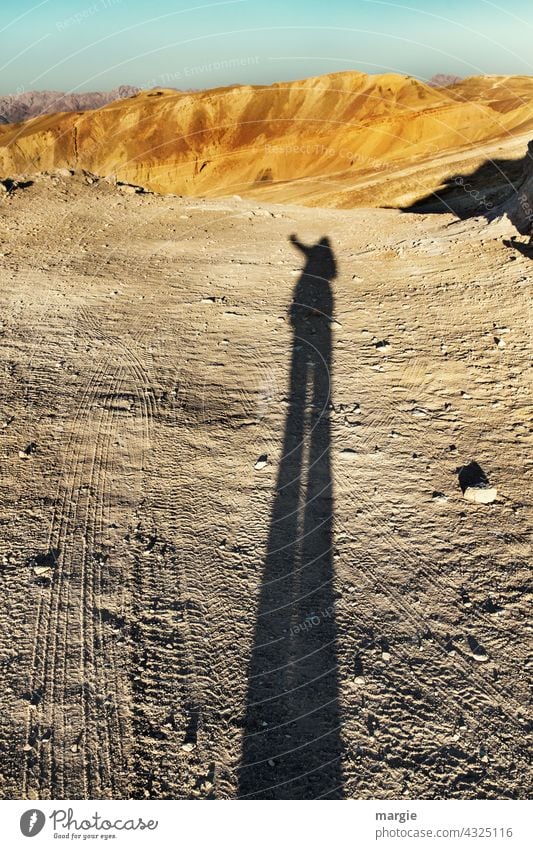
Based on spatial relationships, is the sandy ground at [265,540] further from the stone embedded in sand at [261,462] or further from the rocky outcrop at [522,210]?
the rocky outcrop at [522,210]

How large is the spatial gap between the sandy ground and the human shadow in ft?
0.05

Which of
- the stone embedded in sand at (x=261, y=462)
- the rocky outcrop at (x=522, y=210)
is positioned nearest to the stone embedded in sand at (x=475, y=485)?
the stone embedded in sand at (x=261, y=462)

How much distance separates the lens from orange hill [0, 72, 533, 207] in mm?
38688

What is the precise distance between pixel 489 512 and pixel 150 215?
10.8 meters

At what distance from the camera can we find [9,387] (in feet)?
23.0

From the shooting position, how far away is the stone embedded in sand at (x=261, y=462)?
574 centimetres

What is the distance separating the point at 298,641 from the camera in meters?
4.21

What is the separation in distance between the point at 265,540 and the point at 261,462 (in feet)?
3.29

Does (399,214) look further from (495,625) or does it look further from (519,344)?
(495,625)

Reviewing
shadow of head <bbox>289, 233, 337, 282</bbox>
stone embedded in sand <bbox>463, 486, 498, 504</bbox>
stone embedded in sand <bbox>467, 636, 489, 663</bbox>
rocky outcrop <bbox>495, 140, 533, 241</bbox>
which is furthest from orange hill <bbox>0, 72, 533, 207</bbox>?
stone embedded in sand <bbox>467, 636, 489, 663</bbox>

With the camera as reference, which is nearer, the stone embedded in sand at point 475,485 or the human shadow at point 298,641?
the human shadow at point 298,641

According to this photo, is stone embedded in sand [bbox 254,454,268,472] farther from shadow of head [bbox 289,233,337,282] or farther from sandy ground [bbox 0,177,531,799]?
shadow of head [bbox 289,233,337,282]

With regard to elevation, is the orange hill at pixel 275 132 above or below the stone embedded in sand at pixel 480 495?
above

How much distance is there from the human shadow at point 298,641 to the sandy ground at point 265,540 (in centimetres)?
2
